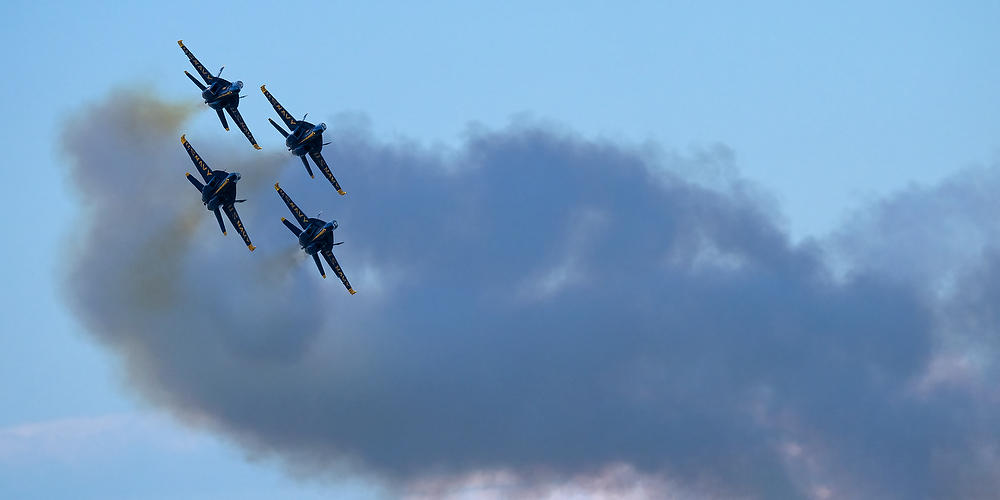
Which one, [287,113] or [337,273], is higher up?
[287,113]

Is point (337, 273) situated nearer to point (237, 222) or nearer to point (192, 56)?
point (237, 222)

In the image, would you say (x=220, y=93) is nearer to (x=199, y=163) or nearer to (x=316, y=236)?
(x=199, y=163)

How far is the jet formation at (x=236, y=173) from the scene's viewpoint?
541 ft

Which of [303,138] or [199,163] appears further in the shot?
[303,138]

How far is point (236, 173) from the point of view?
542 ft

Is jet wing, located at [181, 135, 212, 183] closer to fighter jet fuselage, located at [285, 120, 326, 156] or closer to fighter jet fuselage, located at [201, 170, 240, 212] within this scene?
fighter jet fuselage, located at [201, 170, 240, 212]

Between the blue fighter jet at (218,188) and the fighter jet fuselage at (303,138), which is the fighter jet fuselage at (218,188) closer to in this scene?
the blue fighter jet at (218,188)

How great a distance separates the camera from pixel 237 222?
168875mm

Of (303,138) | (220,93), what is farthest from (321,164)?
(220,93)

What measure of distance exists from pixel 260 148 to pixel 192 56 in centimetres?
1308

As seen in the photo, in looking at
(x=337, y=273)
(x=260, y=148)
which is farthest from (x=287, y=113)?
(x=337, y=273)

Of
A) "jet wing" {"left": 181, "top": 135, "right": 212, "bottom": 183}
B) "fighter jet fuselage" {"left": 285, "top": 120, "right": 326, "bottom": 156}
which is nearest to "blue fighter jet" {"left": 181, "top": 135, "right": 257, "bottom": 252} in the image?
"jet wing" {"left": 181, "top": 135, "right": 212, "bottom": 183}

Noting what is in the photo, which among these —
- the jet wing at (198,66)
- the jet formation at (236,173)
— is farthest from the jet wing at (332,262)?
the jet wing at (198,66)

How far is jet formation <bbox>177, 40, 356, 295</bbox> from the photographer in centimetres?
16488
